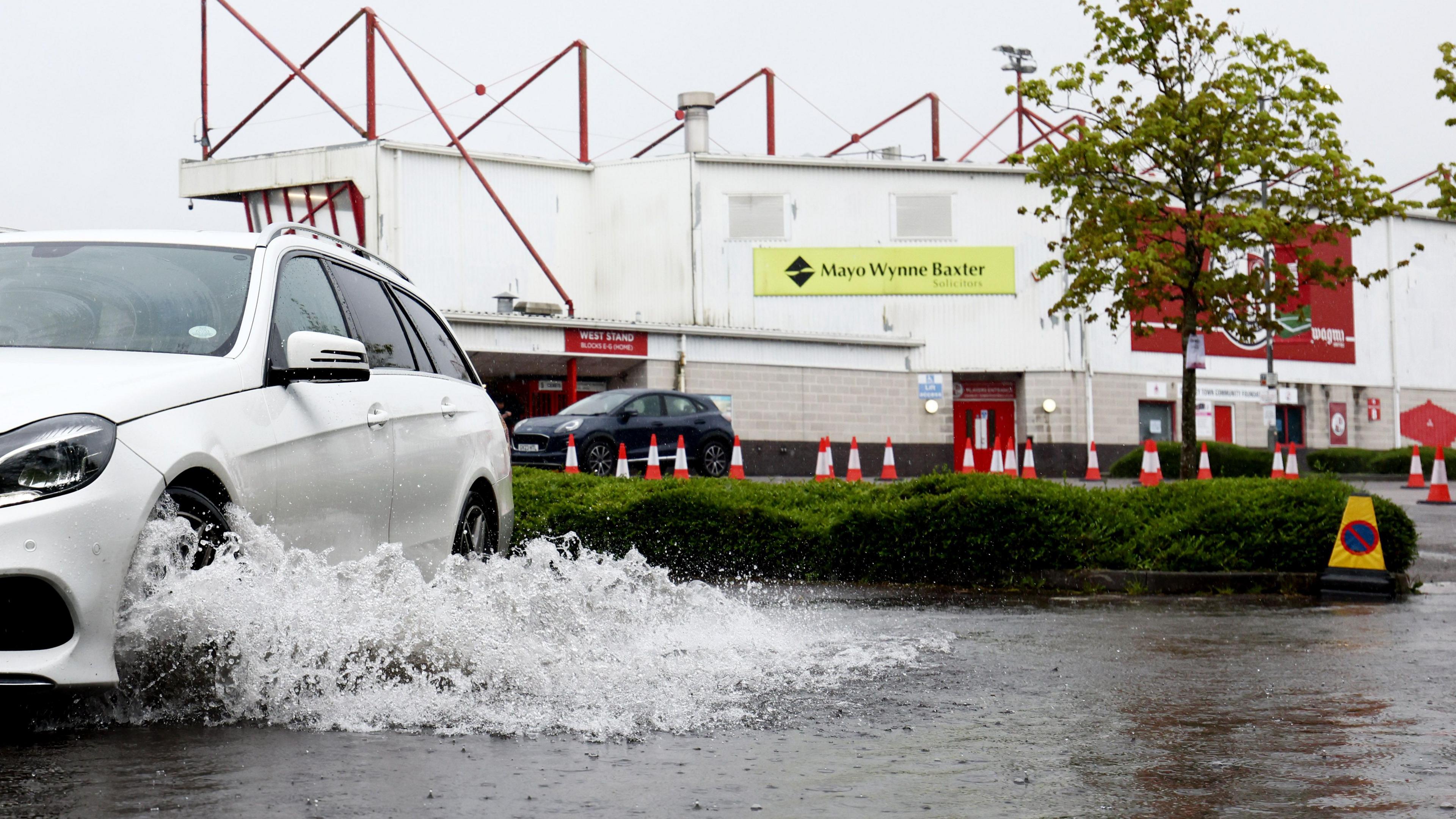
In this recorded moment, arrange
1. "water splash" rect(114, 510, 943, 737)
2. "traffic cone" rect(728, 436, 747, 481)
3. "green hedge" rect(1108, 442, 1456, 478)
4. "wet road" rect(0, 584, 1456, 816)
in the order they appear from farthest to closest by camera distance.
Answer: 1. "green hedge" rect(1108, 442, 1456, 478)
2. "traffic cone" rect(728, 436, 747, 481)
3. "water splash" rect(114, 510, 943, 737)
4. "wet road" rect(0, 584, 1456, 816)

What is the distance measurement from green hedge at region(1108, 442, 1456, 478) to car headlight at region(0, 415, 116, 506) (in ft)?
85.0

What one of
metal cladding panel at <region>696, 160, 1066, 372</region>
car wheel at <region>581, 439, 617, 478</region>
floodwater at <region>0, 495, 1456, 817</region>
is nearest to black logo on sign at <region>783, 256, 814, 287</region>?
metal cladding panel at <region>696, 160, 1066, 372</region>

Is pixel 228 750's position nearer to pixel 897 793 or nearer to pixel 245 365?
pixel 245 365

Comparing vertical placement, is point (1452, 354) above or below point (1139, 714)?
above

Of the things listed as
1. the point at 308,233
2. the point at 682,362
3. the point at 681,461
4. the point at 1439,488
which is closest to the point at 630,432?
the point at 681,461

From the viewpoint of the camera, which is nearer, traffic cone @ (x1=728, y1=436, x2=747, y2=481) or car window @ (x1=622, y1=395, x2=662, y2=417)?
traffic cone @ (x1=728, y1=436, x2=747, y2=481)

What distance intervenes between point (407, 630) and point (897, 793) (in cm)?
189

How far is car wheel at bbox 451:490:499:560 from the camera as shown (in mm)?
6773

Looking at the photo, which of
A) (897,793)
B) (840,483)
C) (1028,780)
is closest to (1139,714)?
(1028,780)

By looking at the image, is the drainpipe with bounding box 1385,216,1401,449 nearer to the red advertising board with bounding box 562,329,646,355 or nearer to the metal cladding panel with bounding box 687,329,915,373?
the metal cladding panel with bounding box 687,329,915,373

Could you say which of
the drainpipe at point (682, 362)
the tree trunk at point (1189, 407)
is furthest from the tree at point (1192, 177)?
the drainpipe at point (682, 362)

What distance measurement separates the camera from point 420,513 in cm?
616

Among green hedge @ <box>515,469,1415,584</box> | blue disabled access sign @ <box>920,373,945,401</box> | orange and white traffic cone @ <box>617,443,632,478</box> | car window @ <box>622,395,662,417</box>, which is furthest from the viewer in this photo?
blue disabled access sign @ <box>920,373,945,401</box>

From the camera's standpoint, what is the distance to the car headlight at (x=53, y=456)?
13.5ft
